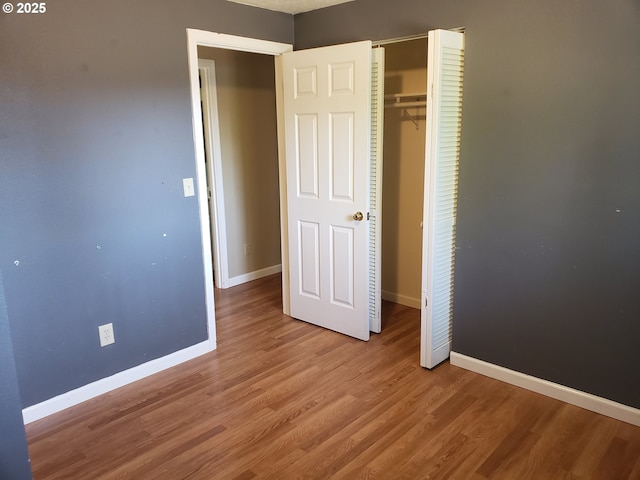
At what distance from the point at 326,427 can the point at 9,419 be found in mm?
1598

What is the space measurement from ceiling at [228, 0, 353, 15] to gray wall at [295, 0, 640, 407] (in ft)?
1.98

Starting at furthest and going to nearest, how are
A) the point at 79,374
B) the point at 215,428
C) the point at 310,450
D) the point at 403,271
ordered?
the point at 403,271 → the point at 79,374 → the point at 215,428 → the point at 310,450

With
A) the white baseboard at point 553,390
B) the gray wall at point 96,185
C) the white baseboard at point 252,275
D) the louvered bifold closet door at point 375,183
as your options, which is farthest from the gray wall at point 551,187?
the white baseboard at point 252,275

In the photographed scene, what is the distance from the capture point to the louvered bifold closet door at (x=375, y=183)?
330 cm

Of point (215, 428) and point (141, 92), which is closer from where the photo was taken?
point (215, 428)

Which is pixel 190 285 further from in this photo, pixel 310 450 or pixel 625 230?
pixel 625 230

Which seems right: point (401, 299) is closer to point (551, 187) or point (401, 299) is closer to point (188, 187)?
point (551, 187)

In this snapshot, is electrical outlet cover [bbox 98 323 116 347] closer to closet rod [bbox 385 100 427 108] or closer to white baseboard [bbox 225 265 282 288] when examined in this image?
white baseboard [bbox 225 265 282 288]

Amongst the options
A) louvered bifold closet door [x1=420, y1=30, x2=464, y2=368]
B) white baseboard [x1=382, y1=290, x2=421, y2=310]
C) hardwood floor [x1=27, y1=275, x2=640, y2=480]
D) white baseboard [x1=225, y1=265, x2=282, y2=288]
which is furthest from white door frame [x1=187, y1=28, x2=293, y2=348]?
white baseboard [x1=382, y1=290, x2=421, y2=310]

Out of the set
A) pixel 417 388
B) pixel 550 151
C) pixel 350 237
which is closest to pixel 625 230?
pixel 550 151

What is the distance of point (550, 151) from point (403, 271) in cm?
194

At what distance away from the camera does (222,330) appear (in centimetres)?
387

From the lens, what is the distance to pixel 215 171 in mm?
4684

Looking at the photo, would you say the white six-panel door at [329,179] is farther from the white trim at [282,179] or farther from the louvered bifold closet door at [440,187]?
the louvered bifold closet door at [440,187]
